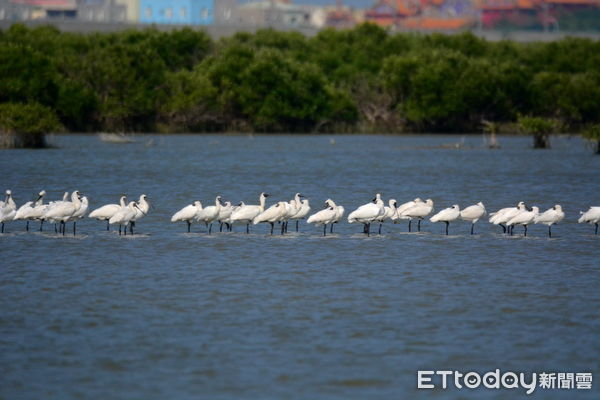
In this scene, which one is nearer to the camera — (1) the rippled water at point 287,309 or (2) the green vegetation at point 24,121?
(1) the rippled water at point 287,309

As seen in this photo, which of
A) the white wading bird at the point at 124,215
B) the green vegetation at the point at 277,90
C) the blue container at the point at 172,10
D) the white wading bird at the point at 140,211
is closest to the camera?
the white wading bird at the point at 124,215

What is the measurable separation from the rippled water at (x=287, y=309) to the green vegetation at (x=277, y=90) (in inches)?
1962

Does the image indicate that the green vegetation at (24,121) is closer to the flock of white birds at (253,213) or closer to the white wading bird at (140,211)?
the flock of white birds at (253,213)

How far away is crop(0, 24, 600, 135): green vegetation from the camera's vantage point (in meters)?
86.8

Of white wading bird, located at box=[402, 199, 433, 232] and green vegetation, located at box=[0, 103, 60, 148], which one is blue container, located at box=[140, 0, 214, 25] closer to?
green vegetation, located at box=[0, 103, 60, 148]

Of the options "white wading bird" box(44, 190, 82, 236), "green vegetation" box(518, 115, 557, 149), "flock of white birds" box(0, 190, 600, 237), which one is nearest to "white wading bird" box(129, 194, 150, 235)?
"flock of white birds" box(0, 190, 600, 237)

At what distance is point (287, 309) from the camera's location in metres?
18.5

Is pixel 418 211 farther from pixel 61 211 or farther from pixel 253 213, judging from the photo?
pixel 61 211

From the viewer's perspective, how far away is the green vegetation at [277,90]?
8675 centimetres

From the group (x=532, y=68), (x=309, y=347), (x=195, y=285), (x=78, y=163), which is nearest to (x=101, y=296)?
(x=195, y=285)

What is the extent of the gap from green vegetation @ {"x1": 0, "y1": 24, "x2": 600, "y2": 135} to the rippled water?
49.8m

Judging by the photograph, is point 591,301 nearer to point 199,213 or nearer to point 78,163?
point 199,213

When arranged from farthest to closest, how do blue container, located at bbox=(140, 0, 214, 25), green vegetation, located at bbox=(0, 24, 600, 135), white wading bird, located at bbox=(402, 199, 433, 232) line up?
blue container, located at bbox=(140, 0, 214, 25) → green vegetation, located at bbox=(0, 24, 600, 135) → white wading bird, located at bbox=(402, 199, 433, 232)

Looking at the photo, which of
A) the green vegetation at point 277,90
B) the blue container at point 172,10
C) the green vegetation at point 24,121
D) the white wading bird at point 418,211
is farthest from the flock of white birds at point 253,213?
the blue container at point 172,10
